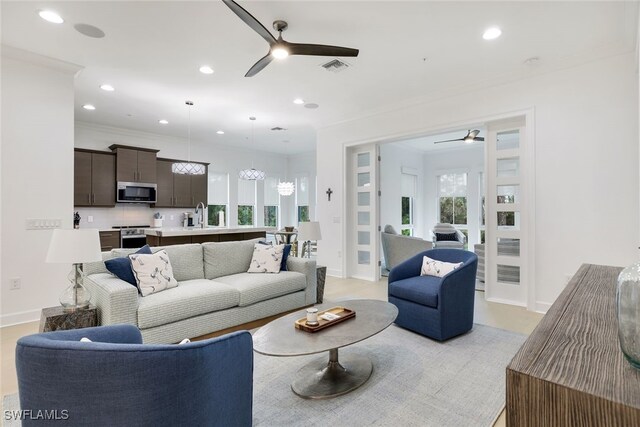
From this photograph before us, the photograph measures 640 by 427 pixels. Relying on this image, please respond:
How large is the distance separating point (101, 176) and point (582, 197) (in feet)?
25.0

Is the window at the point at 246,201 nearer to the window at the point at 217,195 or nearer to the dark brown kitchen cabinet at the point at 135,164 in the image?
the window at the point at 217,195

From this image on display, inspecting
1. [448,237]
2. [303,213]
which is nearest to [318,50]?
[448,237]

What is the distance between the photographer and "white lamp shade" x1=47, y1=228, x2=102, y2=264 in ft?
7.64

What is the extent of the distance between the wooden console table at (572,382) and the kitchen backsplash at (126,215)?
7398 millimetres

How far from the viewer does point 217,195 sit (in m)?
8.35

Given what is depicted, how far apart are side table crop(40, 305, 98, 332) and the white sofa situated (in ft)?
0.31

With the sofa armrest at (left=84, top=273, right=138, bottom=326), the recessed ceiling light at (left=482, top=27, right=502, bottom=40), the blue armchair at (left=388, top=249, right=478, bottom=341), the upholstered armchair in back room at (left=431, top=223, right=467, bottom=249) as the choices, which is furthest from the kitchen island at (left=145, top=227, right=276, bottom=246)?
the recessed ceiling light at (left=482, top=27, right=502, bottom=40)

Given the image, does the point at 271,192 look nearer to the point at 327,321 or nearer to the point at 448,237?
the point at 448,237

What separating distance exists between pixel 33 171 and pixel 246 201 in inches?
214

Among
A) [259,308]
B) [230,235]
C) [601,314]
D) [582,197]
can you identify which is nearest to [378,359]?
[259,308]

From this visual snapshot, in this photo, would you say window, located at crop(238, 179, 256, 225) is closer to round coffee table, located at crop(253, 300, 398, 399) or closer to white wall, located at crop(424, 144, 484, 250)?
white wall, located at crop(424, 144, 484, 250)

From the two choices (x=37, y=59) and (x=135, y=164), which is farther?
Answer: (x=135, y=164)

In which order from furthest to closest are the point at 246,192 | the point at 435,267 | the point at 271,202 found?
the point at 271,202 < the point at 246,192 < the point at 435,267

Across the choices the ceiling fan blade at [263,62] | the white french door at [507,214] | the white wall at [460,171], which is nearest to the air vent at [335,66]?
the ceiling fan blade at [263,62]
